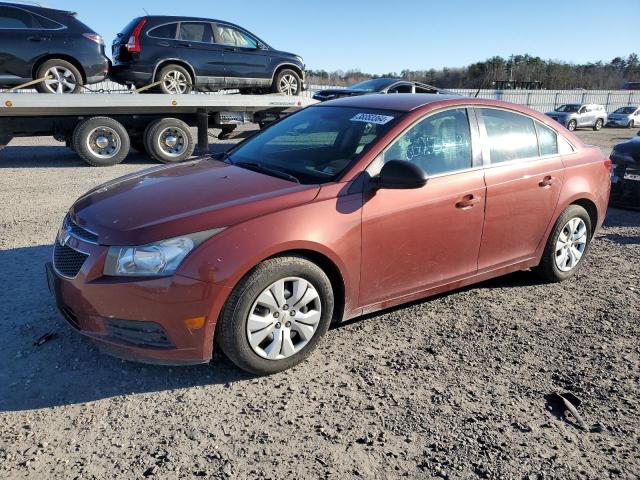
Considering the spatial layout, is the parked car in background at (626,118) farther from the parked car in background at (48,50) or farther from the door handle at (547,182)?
the door handle at (547,182)

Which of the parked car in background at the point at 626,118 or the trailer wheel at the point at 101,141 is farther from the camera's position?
the parked car in background at the point at 626,118

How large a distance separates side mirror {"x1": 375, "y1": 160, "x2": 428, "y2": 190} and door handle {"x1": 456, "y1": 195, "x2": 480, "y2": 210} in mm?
614

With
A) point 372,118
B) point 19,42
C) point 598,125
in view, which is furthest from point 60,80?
point 598,125

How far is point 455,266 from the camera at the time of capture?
3984mm

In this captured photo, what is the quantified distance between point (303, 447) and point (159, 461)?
2.25 feet

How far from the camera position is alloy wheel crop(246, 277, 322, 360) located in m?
3.11

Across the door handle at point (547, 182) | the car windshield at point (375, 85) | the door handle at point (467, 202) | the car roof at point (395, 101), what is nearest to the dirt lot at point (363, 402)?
the door handle at point (467, 202)

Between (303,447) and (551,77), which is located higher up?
(551,77)

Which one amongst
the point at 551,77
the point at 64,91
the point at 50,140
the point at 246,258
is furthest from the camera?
the point at 551,77

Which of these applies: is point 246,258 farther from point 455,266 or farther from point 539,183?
point 539,183

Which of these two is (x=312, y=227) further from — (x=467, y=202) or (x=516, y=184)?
(x=516, y=184)

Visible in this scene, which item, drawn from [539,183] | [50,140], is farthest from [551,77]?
[539,183]

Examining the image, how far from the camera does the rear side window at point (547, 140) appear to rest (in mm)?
4559

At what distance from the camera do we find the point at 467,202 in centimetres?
388
